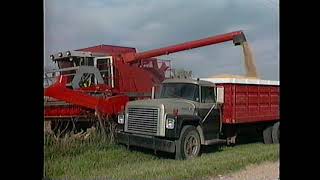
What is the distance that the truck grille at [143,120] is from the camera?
402 inches

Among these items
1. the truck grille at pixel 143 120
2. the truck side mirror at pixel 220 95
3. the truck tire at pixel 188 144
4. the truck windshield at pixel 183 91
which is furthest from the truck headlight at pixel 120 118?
the truck side mirror at pixel 220 95

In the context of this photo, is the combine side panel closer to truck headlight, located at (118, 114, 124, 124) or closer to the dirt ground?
truck headlight, located at (118, 114, 124, 124)

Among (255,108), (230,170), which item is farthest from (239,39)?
(230,170)

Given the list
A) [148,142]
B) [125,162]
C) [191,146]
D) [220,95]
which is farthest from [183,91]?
[125,162]

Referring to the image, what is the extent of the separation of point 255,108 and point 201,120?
296 cm

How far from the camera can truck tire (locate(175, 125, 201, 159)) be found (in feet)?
33.2

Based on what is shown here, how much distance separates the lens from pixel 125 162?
10.0m

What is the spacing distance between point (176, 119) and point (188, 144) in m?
0.69

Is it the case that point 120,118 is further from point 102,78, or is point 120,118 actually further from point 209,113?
point 209,113

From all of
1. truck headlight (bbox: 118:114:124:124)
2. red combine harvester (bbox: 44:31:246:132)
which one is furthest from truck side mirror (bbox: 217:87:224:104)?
truck headlight (bbox: 118:114:124:124)

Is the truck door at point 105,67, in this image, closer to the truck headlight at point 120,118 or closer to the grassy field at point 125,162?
the truck headlight at point 120,118
